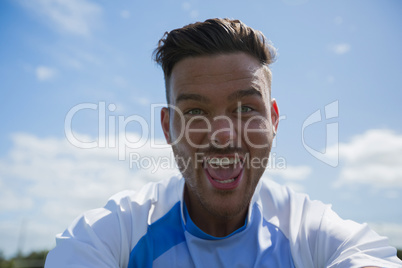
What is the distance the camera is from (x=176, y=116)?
2.80 metres

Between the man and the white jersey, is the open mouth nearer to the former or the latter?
the man

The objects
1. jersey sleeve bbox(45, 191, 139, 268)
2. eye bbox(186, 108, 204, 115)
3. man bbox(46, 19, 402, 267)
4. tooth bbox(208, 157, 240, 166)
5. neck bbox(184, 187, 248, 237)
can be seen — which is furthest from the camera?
neck bbox(184, 187, 248, 237)

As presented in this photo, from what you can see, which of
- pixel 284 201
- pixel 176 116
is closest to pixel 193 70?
pixel 176 116

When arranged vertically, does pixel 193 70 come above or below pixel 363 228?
above

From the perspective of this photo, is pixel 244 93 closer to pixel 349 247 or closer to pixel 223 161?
pixel 223 161

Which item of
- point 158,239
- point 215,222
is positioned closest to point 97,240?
point 158,239

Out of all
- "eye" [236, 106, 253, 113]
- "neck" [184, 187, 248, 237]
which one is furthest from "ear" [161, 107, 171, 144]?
"eye" [236, 106, 253, 113]

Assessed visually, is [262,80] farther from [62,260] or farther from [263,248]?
[62,260]

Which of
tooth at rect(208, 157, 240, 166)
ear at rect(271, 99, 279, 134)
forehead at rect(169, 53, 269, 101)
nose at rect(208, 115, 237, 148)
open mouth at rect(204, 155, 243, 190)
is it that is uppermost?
forehead at rect(169, 53, 269, 101)

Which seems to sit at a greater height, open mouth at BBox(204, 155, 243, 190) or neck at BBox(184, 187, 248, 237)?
open mouth at BBox(204, 155, 243, 190)

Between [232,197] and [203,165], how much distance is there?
1.07 ft

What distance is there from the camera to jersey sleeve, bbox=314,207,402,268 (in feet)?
7.30

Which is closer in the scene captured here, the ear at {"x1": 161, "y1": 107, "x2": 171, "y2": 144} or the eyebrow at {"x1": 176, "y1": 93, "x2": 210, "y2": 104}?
the eyebrow at {"x1": 176, "y1": 93, "x2": 210, "y2": 104}

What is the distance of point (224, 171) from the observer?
258cm
